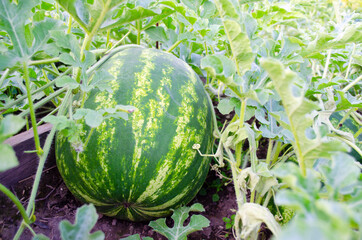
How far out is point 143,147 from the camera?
1070 millimetres

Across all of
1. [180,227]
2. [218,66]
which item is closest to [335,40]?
[218,66]

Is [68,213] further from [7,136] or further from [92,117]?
[7,136]

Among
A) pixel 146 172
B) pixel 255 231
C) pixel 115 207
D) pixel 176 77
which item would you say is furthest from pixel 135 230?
pixel 176 77

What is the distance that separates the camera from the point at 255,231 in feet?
3.18

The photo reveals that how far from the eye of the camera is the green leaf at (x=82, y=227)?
1.99 ft

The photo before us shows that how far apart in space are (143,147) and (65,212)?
646 millimetres

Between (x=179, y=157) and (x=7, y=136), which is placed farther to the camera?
(x=179, y=157)

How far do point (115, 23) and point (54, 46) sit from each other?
0.75ft

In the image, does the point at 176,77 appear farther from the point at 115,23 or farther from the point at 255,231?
the point at 255,231

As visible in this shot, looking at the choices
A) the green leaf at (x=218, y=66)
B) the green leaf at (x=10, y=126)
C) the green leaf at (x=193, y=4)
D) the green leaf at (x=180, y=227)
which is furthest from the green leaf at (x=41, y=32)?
the green leaf at (x=180, y=227)

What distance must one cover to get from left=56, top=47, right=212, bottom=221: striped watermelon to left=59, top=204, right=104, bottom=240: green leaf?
44 centimetres

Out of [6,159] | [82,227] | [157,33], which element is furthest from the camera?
[157,33]

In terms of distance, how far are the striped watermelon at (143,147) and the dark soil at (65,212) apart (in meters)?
0.13

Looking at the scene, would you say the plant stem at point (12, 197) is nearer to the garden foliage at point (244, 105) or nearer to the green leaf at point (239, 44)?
the garden foliage at point (244, 105)
